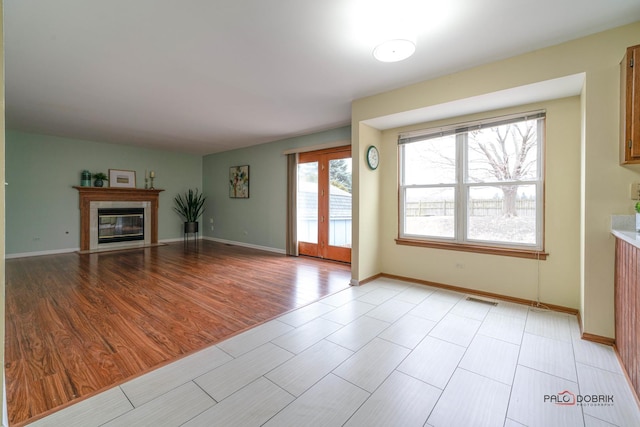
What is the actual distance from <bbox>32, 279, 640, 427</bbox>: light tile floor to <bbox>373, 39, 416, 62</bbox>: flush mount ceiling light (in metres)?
2.35

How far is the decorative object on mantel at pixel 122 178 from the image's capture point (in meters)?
6.59

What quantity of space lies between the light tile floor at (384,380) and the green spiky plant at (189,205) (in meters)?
6.17

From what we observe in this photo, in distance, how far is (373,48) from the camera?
2.45m

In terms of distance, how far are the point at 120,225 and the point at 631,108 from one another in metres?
8.58

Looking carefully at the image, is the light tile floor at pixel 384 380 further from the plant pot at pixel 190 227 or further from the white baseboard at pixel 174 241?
the plant pot at pixel 190 227

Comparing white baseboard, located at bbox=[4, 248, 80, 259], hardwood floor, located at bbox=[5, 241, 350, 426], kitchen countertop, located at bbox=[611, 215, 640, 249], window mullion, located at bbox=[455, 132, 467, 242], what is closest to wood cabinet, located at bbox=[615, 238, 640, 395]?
kitchen countertop, located at bbox=[611, 215, 640, 249]

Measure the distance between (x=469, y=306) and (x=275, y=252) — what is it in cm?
415

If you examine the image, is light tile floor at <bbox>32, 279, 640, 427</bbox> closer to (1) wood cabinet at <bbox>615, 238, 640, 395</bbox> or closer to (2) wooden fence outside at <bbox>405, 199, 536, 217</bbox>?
(1) wood cabinet at <bbox>615, 238, 640, 395</bbox>

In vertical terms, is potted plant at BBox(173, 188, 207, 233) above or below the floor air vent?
above

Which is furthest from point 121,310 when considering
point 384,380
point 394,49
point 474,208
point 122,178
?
point 122,178

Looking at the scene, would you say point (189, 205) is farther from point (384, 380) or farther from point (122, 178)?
point (384, 380)

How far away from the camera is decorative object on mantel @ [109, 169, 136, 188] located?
659cm

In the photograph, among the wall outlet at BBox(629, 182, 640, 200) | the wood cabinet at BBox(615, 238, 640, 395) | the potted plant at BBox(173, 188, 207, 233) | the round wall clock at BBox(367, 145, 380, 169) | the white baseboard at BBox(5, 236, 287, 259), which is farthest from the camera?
the potted plant at BBox(173, 188, 207, 233)

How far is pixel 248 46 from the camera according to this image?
2.43 meters
